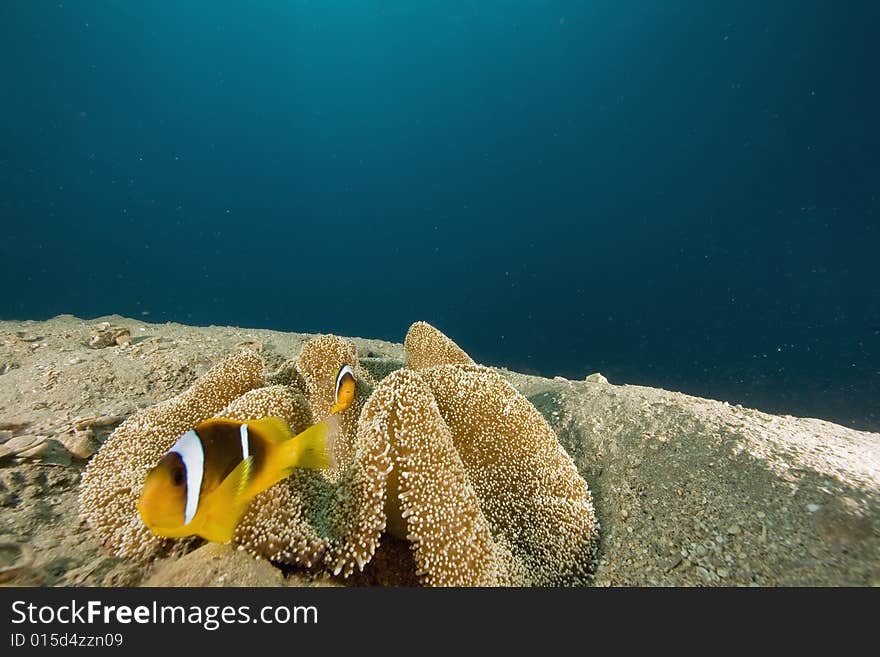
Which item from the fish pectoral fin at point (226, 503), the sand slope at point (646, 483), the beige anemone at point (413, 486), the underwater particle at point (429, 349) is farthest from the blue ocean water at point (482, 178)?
the fish pectoral fin at point (226, 503)

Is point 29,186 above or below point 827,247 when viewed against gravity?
above

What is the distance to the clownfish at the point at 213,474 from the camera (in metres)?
0.83

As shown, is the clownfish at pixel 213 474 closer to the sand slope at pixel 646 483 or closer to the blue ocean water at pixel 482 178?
the sand slope at pixel 646 483

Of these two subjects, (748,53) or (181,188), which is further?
(181,188)

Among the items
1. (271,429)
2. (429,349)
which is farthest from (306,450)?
(429,349)

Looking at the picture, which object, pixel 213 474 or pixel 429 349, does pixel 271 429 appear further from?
pixel 429 349

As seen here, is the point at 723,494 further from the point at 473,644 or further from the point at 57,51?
the point at 57,51

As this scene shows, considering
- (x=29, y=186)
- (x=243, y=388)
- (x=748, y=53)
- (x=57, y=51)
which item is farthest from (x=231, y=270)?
(x=243, y=388)

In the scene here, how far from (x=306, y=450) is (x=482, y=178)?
56.1m

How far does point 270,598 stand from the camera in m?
1.12

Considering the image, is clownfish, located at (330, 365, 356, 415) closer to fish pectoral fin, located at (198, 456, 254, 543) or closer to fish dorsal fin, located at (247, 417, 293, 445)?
fish dorsal fin, located at (247, 417, 293, 445)

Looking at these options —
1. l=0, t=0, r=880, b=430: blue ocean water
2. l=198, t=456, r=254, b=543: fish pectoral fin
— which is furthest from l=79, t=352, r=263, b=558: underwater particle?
l=0, t=0, r=880, b=430: blue ocean water

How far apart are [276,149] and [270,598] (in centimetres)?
7434

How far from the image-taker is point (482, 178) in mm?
53438
